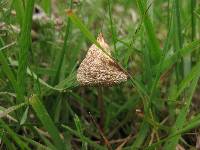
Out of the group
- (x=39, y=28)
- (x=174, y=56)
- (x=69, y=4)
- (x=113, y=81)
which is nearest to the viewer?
(x=113, y=81)

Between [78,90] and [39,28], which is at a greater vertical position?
[39,28]

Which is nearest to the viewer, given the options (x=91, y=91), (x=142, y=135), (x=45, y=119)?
(x=45, y=119)

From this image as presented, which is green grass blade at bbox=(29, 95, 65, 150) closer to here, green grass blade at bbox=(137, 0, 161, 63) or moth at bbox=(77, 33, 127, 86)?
moth at bbox=(77, 33, 127, 86)

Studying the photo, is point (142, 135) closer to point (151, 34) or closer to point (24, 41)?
point (151, 34)

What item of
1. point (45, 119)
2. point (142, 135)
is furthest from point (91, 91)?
point (45, 119)

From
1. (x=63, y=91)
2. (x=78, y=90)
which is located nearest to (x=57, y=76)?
(x=63, y=91)

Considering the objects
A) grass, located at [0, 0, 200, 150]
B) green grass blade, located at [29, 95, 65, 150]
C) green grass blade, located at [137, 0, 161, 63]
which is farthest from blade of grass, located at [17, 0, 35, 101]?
green grass blade, located at [137, 0, 161, 63]

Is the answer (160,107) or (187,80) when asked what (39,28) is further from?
(187,80)
